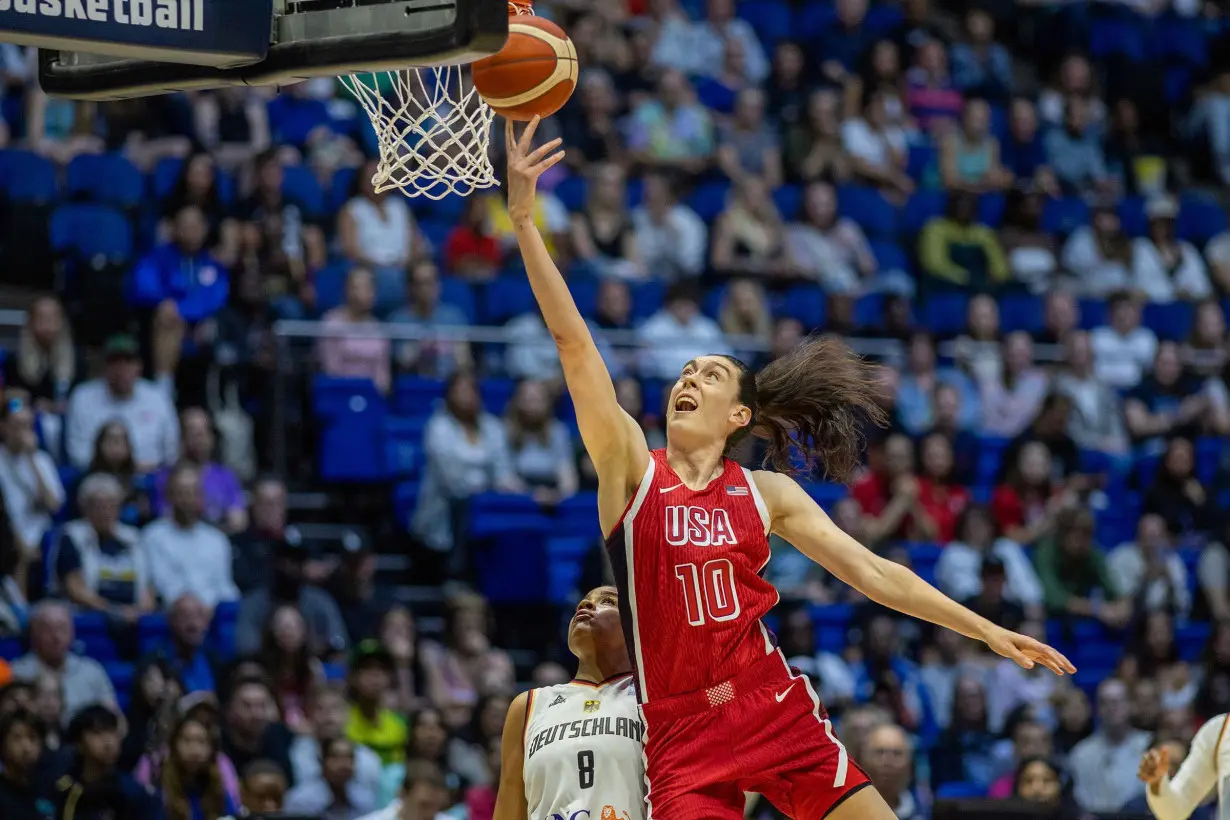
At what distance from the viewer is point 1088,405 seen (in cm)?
1398

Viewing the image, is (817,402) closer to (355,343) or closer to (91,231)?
(355,343)

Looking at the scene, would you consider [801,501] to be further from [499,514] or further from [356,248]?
[356,248]

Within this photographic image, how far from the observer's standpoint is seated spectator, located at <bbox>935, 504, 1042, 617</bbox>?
1225 centimetres

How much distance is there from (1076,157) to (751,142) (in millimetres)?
3398

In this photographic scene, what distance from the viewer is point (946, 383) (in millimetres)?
13633

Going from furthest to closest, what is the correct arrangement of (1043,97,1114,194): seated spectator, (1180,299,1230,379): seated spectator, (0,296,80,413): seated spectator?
(1043,97,1114,194): seated spectator
(1180,299,1230,379): seated spectator
(0,296,80,413): seated spectator

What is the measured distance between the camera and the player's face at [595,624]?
6184 millimetres

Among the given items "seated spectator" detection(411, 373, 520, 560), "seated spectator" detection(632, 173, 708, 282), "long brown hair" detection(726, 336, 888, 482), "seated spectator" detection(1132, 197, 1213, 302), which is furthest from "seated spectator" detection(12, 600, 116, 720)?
"seated spectator" detection(1132, 197, 1213, 302)

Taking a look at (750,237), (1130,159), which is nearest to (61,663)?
(750,237)

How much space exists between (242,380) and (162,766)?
305cm

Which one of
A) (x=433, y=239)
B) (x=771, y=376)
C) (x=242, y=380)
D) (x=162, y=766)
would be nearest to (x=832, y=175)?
(x=433, y=239)

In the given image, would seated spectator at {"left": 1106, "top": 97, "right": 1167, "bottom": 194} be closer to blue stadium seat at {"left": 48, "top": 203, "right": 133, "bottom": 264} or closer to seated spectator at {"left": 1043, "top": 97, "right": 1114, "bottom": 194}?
seated spectator at {"left": 1043, "top": 97, "right": 1114, "bottom": 194}

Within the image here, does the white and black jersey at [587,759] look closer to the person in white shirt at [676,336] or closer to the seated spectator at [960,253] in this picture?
the person in white shirt at [676,336]

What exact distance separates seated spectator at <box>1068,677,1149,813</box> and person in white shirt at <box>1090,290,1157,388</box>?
365 cm
